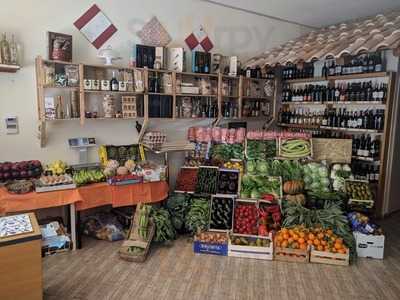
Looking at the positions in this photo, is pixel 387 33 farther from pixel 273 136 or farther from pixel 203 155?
pixel 203 155

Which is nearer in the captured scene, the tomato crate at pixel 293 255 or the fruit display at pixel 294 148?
the tomato crate at pixel 293 255

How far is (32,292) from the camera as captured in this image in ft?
7.55

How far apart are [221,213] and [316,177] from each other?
1521 millimetres

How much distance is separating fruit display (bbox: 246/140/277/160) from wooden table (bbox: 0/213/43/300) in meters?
3.05

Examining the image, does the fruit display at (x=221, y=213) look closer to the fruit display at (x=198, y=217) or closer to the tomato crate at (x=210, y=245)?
the fruit display at (x=198, y=217)

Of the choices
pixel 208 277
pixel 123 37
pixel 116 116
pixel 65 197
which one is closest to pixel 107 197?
pixel 65 197

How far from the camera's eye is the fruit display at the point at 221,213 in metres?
4.09

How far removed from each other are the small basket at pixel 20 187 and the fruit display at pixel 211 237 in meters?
1.99

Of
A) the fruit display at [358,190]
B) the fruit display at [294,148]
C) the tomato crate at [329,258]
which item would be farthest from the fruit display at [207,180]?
the fruit display at [358,190]

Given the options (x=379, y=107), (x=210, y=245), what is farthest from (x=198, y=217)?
(x=379, y=107)

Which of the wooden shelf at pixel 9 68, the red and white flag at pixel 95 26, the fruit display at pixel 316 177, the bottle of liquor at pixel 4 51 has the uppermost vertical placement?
the red and white flag at pixel 95 26

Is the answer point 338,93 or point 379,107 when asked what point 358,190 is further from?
point 338,93

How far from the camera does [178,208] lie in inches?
170

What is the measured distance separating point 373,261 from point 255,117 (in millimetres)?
3084
